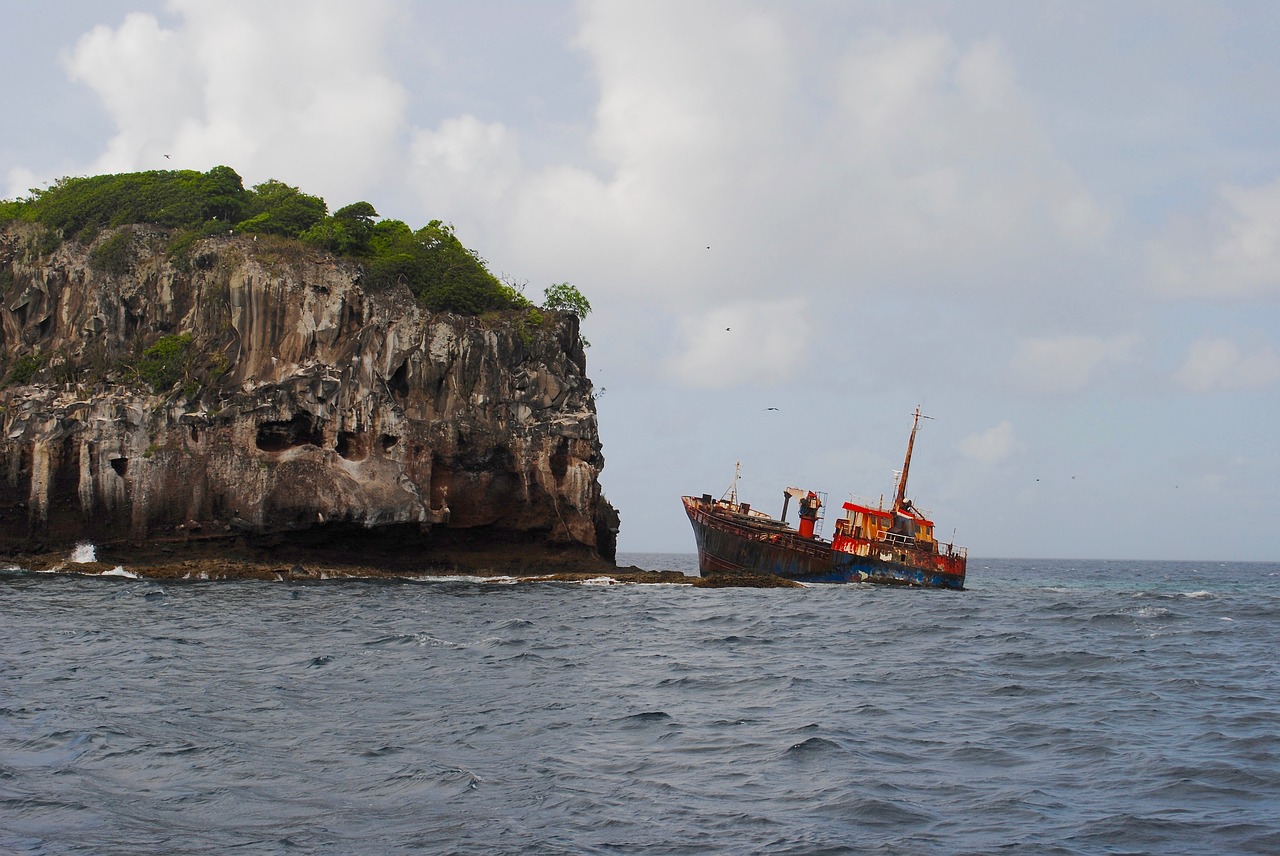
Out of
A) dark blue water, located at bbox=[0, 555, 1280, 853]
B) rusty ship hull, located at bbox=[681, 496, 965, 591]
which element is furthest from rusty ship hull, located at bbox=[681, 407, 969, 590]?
dark blue water, located at bbox=[0, 555, 1280, 853]

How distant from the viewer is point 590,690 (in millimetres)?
21047

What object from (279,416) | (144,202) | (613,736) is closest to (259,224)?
(144,202)

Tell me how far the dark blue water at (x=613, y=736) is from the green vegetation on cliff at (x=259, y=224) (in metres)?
22.6

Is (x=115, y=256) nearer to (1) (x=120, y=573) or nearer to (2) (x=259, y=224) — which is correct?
(2) (x=259, y=224)

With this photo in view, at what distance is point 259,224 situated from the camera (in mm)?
51219

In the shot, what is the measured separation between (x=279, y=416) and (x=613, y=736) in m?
32.1

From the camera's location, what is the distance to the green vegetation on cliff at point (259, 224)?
5075cm

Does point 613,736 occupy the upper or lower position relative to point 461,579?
lower

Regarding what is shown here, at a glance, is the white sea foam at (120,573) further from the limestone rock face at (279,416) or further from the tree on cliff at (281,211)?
the tree on cliff at (281,211)

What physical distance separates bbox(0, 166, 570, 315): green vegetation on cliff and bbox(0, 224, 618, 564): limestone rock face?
1.08 m

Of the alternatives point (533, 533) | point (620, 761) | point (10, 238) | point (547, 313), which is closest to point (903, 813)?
point (620, 761)

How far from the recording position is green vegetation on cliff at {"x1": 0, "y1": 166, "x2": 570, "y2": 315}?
1998 inches

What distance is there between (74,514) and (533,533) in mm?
18515

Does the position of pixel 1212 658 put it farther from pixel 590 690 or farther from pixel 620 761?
pixel 620 761
